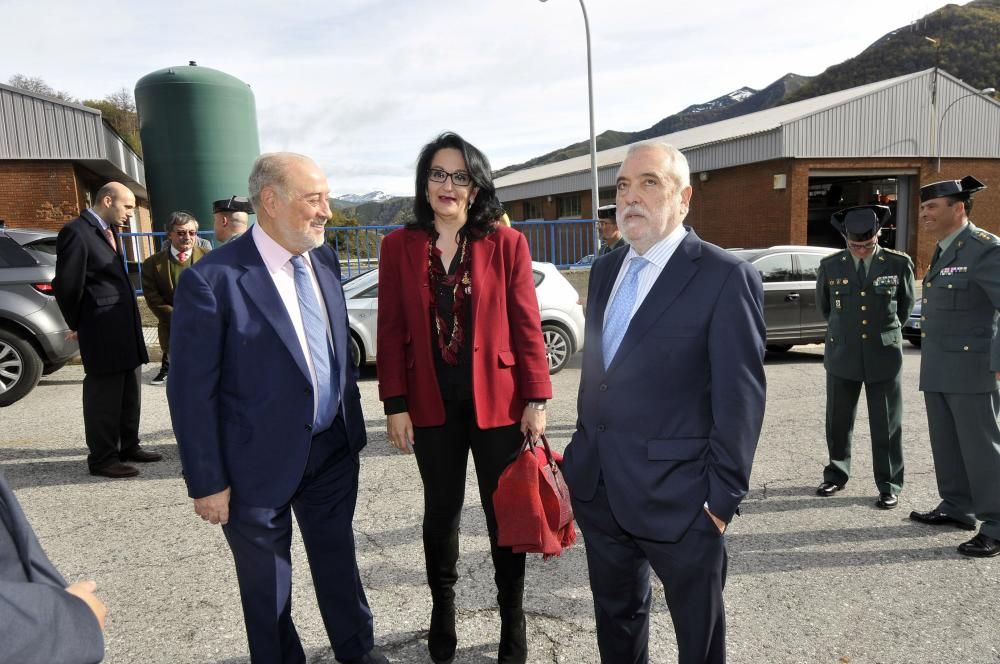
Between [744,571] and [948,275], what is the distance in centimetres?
206

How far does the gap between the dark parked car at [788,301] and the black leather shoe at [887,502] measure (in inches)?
212

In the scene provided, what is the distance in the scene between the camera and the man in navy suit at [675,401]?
1.92 m

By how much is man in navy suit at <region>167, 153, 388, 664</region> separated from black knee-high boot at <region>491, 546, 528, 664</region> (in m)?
0.77

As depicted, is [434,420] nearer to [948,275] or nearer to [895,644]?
[895,644]

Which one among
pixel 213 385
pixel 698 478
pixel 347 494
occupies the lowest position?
pixel 347 494

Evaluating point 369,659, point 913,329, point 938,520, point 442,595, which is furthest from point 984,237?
point 913,329

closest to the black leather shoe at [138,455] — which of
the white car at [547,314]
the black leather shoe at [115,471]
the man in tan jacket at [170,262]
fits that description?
the black leather shoe at [115,471]

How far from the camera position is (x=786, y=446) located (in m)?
5.34

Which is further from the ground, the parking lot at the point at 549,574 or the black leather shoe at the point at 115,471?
the black leather shoe at the point at 115,471

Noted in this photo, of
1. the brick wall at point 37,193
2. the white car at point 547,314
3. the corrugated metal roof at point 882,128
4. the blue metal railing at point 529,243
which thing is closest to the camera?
the white car at point 547,314

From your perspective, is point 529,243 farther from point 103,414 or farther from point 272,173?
point 272,173

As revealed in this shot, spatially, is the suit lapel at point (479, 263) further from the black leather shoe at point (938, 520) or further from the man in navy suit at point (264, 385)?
the black leather shoe at point (938, 520)

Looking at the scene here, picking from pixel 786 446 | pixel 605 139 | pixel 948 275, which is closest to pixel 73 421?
pixel 786 446

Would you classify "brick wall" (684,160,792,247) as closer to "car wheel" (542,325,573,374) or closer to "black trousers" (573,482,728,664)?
"car wheel" (542,325,573,374)
